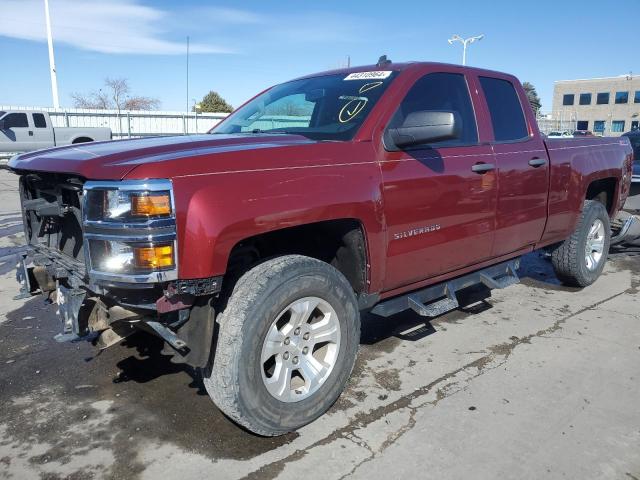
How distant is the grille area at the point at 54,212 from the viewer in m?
2.83

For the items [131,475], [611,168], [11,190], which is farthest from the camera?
[11,190]

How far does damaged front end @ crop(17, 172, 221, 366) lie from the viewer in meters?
2.33

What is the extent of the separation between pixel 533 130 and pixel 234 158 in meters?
3.12

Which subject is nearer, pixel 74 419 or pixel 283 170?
pixel 283 170

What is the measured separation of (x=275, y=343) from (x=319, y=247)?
2.53ft

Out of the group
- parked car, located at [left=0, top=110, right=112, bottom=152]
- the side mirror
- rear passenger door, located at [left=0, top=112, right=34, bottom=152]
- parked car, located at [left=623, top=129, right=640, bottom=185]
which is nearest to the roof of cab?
the side mirror

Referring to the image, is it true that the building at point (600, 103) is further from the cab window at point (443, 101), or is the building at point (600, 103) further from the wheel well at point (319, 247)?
the wheel well at point (319, 247)

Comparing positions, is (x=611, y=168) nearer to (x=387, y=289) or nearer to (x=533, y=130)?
(x=533, y=130)

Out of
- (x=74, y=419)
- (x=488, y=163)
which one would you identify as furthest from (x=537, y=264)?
(x=74, y=419)

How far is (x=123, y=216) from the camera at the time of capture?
235cm

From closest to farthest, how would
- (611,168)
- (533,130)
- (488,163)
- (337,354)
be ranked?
(337,354) < (488,163) < (533,130) < (611,168)

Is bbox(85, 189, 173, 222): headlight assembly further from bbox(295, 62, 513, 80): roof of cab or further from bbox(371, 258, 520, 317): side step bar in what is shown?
bbox(295, 62, 513, 80): roof of cab

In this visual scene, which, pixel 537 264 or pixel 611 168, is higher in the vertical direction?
pixel 611 168

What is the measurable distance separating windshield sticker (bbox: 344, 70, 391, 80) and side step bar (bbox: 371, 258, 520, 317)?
1.49 m
